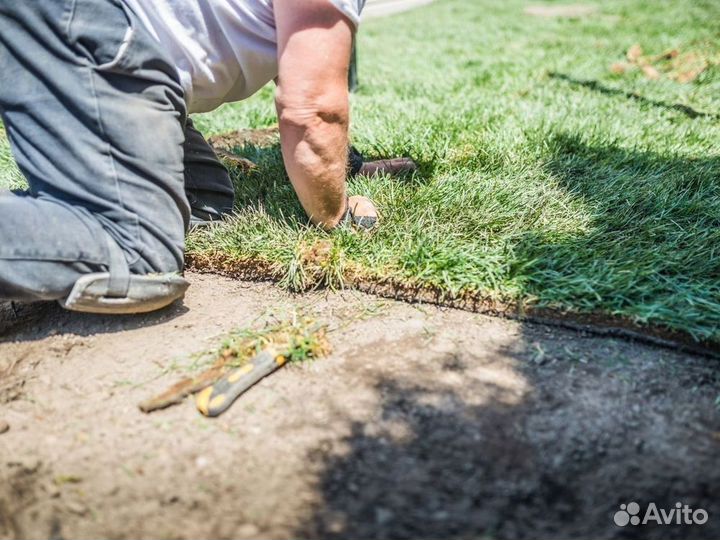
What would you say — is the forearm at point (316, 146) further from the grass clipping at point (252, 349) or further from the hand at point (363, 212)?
the grass clipping at point (252, 349)

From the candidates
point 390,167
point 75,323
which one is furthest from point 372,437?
point 390,167

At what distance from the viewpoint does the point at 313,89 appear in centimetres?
194

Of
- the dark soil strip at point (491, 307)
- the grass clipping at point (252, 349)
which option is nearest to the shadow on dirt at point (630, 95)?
the dark soil strip at point (491, 307)

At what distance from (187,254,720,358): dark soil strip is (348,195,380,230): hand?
0.29m

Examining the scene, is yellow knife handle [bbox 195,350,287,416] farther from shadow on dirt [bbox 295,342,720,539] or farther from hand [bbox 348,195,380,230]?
hand [bbox 348,195,380,230]

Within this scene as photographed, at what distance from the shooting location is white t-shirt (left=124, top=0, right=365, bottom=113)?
197cm

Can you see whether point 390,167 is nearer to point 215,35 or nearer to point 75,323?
point 215,35

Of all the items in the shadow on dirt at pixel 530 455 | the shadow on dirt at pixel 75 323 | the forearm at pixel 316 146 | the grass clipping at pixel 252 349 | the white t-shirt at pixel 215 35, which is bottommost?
the shadow on dirt at pixel 75 323

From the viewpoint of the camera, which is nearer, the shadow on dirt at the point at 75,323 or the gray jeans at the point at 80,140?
the gray jeans at the point at 80,140

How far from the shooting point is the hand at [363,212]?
2.37 m

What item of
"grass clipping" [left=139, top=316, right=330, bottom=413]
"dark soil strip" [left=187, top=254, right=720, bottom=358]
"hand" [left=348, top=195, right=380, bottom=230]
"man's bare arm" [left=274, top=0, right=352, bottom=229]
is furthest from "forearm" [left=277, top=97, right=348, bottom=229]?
"grass clipping" [left=139, top=316, right=330, bottom=413]

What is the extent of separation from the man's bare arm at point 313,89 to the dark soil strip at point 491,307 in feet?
1.11

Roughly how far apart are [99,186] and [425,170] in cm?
144

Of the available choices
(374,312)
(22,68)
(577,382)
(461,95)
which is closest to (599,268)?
(577,382)
